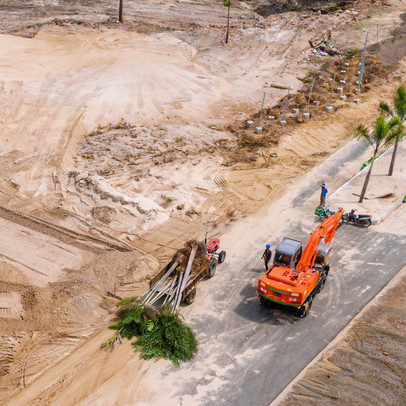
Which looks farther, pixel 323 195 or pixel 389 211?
pixel 389 211

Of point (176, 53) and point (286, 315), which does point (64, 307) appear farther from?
point (176, 53)

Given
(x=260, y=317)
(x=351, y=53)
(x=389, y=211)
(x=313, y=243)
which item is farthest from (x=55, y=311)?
(x=351, y=53)

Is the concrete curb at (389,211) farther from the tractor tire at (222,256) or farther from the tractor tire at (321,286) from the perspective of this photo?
the tractor tire at (222,256)

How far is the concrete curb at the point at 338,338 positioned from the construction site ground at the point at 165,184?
192 millimetres

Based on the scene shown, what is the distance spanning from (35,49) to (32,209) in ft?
68.4

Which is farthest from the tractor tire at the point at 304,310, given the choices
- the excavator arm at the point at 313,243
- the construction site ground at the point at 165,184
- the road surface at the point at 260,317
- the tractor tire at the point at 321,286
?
the excavator arm at the point at 313,243

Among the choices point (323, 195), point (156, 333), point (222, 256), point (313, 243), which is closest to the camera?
point (156, 333)

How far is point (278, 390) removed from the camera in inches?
573

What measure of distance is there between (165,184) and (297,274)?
10.1 metres

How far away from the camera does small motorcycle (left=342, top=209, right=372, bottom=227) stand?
22.5 m

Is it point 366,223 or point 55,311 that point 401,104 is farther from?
point 55,311

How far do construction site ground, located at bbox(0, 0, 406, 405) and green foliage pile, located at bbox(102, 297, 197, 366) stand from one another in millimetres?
350

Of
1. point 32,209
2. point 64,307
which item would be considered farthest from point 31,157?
point 64,307

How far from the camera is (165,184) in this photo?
25297mm
